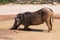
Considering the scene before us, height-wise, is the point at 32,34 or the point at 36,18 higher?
the point at 36,18

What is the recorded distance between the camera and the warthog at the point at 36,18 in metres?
14.4

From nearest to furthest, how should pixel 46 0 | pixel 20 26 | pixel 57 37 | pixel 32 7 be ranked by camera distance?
pixel 57 37 < pixel 20 26 < pixel 32 7 < pixel 46 0

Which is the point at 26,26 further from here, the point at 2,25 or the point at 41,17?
the point at 2,25

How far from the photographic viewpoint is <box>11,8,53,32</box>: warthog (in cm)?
1439

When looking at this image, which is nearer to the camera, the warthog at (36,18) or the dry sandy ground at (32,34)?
the dry sandy ground at (32,34)

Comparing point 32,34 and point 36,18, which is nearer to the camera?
point 32,34

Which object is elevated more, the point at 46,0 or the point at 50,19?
the point at 50,19

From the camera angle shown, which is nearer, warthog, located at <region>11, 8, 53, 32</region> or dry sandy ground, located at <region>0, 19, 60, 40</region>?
dry sandy ground, located at <region>0, 19, 60, 40</region>

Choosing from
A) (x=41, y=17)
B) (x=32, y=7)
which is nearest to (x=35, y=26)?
(x=41, y=17)

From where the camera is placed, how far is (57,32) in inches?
567

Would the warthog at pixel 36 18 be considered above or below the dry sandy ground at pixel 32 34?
above

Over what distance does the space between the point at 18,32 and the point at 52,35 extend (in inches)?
69.2

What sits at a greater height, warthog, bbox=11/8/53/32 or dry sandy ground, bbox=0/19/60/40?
warthog, bbox=11/8/53/32

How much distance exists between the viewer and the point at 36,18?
1465 centimetres
